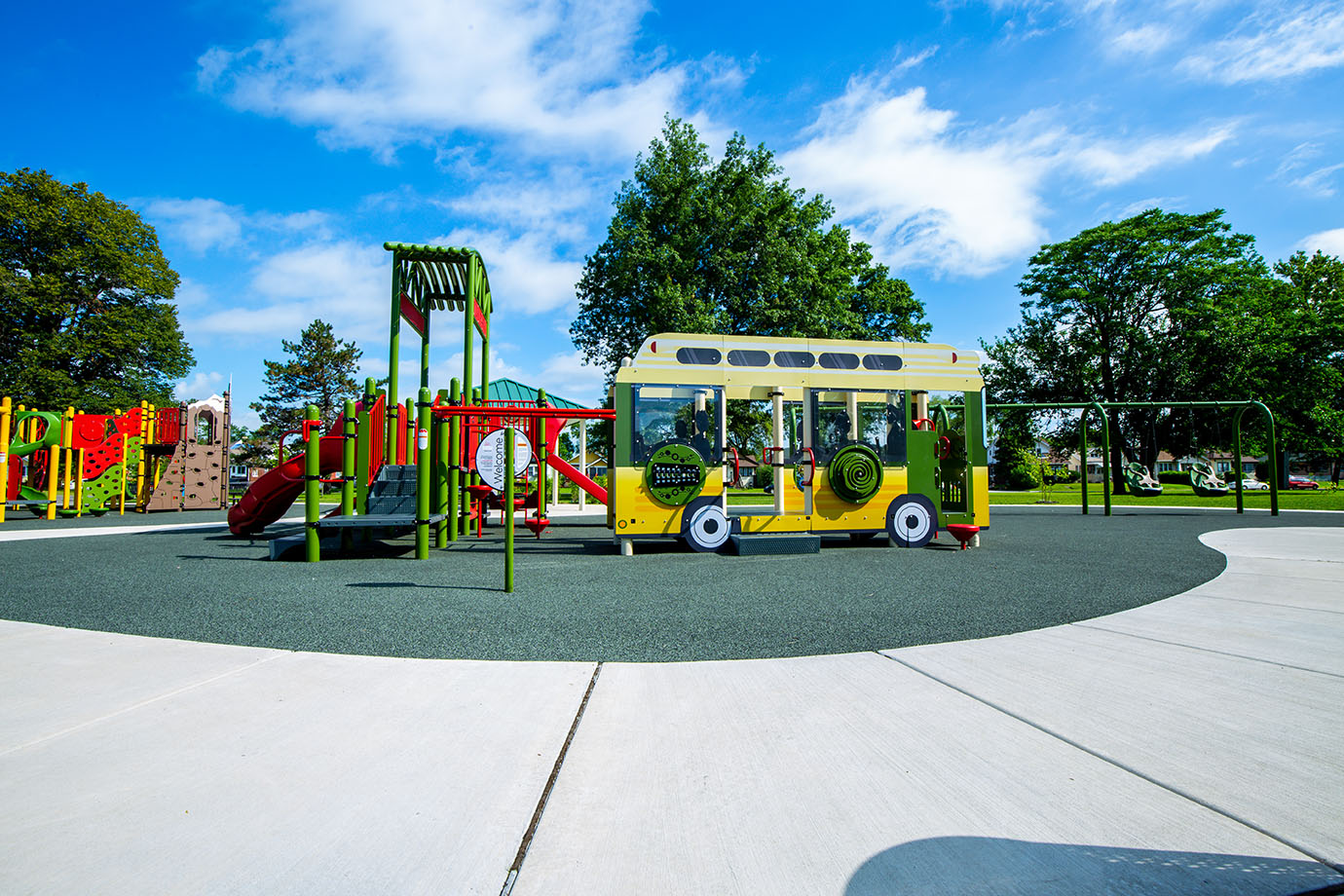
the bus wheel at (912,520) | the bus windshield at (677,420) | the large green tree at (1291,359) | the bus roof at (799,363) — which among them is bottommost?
the bus wheel at (912,520)

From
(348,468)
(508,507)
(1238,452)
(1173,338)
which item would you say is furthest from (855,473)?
(1173,338)

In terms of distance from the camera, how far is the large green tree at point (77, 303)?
1247 inches

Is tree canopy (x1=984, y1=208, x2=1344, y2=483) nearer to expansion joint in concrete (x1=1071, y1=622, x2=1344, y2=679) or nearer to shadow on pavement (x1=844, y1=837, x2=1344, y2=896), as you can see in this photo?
expansion joint in concrete (x1=1071, y1=622, x2=1344, y2=679)

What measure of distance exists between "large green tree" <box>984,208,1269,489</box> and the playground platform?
35.0 meters

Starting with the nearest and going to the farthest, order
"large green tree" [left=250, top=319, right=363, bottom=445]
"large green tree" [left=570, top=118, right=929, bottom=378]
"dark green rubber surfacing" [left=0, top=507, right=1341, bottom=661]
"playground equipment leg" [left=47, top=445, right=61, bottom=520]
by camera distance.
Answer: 1. "dark green rubber surfacing" [left=0, top=507, right=1341, bottom=661]
2. "playground equipment leg" [left=47, top=445, right=61, bottom=520]
3. "large green tree" [left=570, top=118, right=929, bottom=378]
4. "large green tree" [left=250, top=319, right=363, bottom=445]

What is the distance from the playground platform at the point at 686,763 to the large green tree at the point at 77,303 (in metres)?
37.3

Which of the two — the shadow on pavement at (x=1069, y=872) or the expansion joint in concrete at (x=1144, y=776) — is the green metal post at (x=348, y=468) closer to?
the expansion joint in concrete at (x=1144, y=776)

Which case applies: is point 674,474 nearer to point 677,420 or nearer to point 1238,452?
point 677,420

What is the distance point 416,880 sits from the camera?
178cm

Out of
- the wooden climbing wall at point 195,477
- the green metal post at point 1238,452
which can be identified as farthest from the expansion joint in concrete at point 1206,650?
the wooden climbing wall at point 195,477

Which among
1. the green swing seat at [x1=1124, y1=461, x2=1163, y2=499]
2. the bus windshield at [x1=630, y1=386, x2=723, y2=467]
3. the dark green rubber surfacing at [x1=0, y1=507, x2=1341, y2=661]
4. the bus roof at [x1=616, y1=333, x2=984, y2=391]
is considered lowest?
the dark green rubber surfacing at [x1=0, y1=507, x2=1341, y2=661]

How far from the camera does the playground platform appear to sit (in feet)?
6.04

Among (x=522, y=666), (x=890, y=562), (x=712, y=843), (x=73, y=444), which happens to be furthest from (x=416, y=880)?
(x=73, y=444)

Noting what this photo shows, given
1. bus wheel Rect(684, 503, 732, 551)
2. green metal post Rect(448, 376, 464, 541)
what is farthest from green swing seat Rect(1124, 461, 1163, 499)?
green metal post Rect(448, 376, 464, 541)
